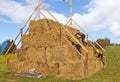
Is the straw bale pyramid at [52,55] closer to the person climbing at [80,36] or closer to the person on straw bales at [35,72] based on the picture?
the person climbing at [80,36]

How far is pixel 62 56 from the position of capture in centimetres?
2438

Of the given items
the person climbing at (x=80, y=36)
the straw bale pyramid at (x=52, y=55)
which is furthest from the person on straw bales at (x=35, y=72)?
the person climbing at (x=80, y=36)

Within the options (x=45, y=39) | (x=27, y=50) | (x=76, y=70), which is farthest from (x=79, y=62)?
(x=27, y=50)

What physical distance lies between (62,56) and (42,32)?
4.16 metres

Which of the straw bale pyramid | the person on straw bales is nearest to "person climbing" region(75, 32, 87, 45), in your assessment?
the straw bale pyramid

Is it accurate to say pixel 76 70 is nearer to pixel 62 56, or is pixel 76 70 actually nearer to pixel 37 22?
pixel 62 56

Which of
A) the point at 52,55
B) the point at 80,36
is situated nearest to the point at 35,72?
the point at 52,55

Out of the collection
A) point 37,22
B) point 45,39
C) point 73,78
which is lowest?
point 73,78

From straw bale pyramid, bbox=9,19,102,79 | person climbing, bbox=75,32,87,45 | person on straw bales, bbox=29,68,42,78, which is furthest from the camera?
person climbing, bbox=75,32,87,45

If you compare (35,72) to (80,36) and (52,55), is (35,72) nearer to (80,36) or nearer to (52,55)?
(52,55)

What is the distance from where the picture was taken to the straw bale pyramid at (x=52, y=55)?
23.1 meters

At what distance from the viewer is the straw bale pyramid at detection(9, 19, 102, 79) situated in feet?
75.8

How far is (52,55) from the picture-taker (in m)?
25.2

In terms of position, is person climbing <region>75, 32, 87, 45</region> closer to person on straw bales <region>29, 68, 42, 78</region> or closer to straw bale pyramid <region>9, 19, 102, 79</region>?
straw bale pyramid <region>9, 19, 102, 79</region>
